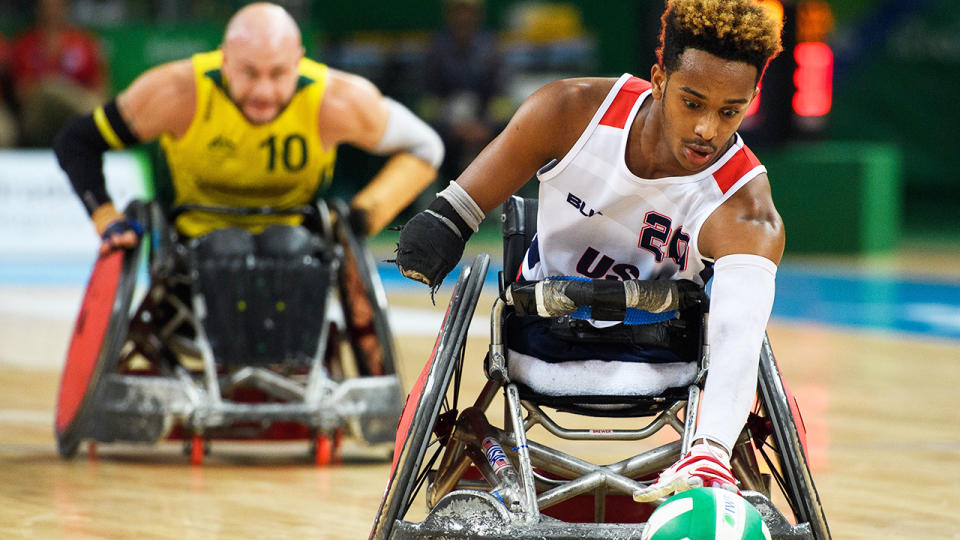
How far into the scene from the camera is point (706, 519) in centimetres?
318

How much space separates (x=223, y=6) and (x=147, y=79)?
34.7 feet

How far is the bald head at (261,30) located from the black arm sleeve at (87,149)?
0.55 meters

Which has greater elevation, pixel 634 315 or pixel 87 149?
pixel 87 149

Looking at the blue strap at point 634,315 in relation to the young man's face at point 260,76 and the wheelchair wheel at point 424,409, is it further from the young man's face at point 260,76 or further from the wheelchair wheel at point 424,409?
the young man's face at point 260,76

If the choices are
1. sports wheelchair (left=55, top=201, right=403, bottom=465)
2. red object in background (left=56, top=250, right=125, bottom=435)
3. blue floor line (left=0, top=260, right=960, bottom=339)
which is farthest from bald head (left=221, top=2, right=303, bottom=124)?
blue floor line (left=0, top=260, right=960, bottom=339)

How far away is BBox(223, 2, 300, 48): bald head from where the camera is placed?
5957mm

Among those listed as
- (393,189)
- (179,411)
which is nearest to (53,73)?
(393,189)

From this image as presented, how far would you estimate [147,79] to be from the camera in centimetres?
614

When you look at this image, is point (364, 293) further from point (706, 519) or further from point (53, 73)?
point (53, 73)

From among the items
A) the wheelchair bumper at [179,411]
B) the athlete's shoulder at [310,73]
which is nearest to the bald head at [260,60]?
the athlete's shoulder at [310,73]

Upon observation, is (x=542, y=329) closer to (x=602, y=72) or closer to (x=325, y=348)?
(x=325, y=348)

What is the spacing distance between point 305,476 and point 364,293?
0.83 metres

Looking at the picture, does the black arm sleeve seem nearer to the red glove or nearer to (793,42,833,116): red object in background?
the red glove

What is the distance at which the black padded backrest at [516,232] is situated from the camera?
4.23m
